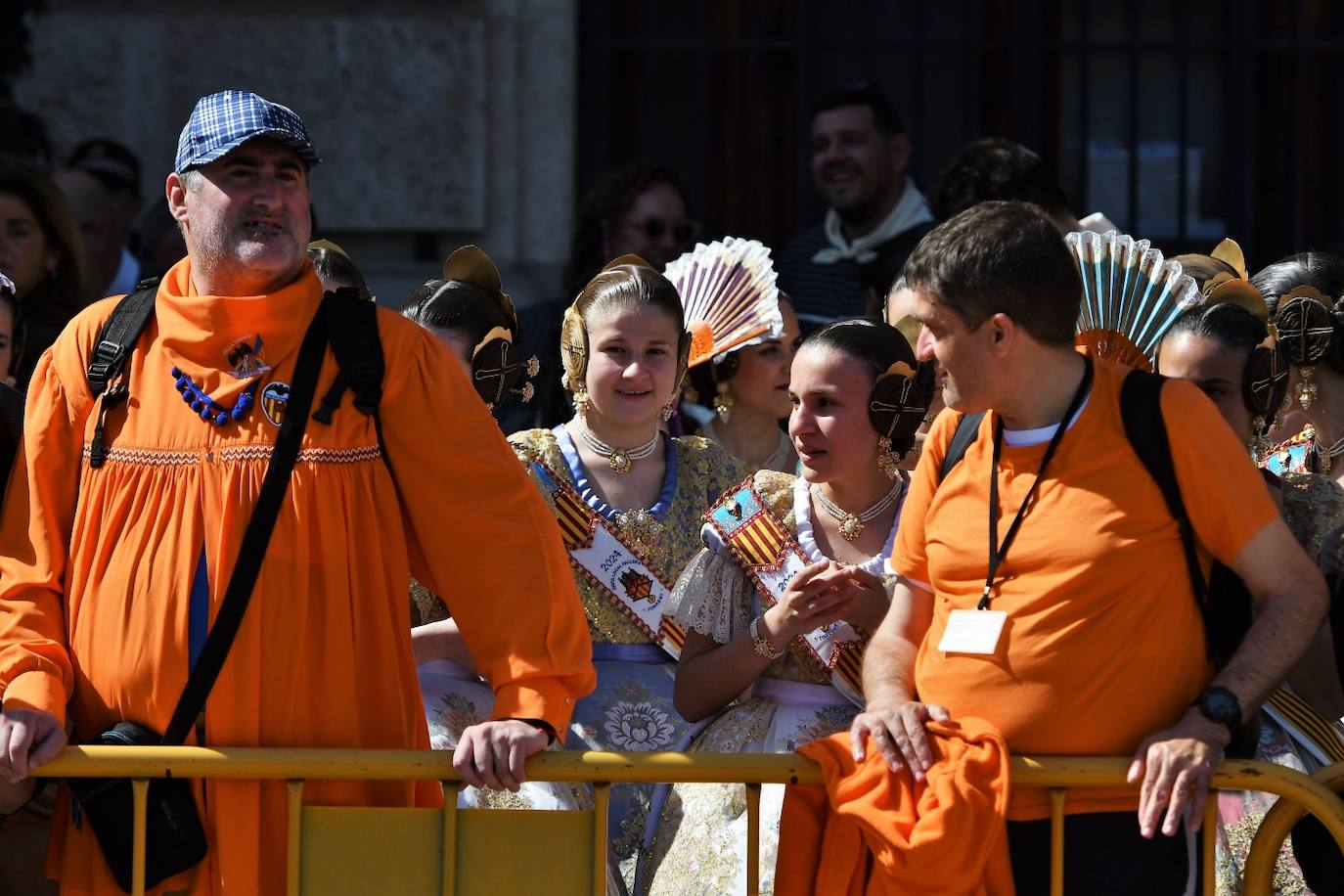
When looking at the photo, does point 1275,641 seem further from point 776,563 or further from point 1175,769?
point 776,563

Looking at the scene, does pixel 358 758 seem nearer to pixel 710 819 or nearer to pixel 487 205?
pixel 710 819

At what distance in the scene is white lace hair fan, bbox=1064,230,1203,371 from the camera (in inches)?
158

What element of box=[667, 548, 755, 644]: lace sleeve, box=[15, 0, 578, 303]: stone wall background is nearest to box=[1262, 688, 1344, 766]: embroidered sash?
box=[667, 548, 755, 644]: lace sleeve

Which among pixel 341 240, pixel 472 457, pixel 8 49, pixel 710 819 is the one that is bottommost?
pixel 710 819

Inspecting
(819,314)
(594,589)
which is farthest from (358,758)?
(819,314)

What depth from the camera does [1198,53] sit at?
8.11 metres

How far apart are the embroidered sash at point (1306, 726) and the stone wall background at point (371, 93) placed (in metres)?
4.03

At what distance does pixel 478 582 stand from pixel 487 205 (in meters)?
4.34

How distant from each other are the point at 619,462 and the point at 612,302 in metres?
0.36

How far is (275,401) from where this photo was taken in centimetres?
337

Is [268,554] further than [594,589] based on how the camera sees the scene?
No

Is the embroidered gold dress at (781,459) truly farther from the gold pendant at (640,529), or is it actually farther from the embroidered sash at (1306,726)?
the embroidered sash at (1306,726)

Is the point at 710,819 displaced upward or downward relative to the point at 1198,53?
downward

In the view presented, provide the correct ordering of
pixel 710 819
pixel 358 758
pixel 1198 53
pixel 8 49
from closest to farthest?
pixel 358 758 < pixel 710 819 < pixel 8 49 < pixel 1198 53
